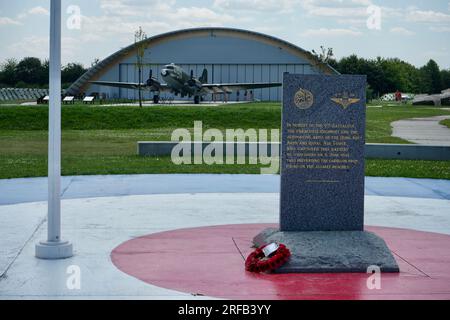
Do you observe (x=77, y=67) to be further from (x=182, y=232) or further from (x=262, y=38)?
(x=182, y=232)

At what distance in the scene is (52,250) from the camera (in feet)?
30.9

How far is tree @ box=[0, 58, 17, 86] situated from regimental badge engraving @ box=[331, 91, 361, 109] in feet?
392

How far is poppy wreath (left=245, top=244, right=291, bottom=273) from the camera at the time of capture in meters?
8.73

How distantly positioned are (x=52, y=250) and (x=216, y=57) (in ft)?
A: 340

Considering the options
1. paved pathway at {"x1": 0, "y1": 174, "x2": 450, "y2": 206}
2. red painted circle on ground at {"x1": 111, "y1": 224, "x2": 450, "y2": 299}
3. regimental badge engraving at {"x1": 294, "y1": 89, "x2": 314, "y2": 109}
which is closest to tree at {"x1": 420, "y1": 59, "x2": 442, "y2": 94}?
paved pathway at {"x1": 0, "y1": 174, "x2": 450, "y2": 206}

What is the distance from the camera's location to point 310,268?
8.87 meters

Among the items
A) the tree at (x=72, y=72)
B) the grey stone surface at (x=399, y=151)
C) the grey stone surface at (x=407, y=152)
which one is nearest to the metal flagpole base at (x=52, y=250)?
the grey stone surface at (x=399, y=151)

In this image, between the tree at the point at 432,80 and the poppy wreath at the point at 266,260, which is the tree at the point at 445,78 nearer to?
the tree at the point at 432,80

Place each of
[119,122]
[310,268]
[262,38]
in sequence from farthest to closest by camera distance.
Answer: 1. [262,38]
2. [119,122]
3. [310,268]

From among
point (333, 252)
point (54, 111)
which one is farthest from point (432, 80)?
point (54, 111)

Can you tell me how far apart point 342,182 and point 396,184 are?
861 cm

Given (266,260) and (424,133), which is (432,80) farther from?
(266,260)

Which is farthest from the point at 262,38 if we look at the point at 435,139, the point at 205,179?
the point at 205,179

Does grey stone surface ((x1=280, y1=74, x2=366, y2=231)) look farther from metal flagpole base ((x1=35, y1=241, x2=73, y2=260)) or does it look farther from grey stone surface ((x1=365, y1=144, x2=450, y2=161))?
grey stone surface ((x1=365, y1=144, x2=450, y2=161))
